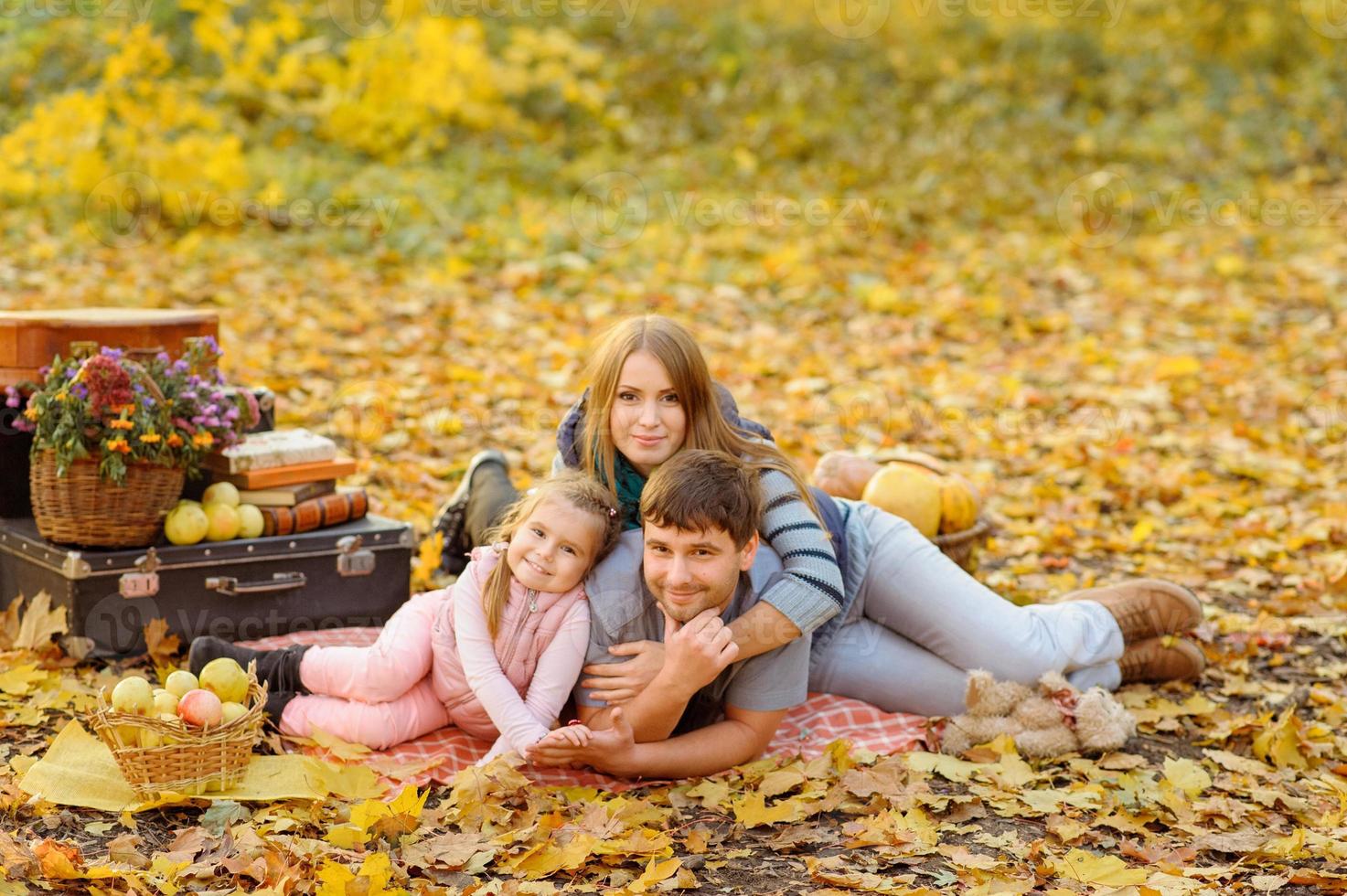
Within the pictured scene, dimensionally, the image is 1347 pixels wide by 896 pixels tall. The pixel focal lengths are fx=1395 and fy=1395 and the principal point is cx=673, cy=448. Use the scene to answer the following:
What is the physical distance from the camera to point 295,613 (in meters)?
4.33

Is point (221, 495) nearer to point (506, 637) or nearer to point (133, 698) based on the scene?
point (133, 698)

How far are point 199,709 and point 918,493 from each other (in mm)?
2461

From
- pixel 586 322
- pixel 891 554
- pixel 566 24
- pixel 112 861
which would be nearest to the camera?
pixel 112 861

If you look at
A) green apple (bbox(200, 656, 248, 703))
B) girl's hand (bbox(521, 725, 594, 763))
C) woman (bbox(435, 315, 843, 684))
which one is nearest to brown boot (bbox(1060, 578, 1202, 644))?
woman (bbox(435, 315, 843, 684))

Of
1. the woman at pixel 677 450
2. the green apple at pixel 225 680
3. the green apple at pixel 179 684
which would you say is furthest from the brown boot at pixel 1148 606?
the green apple at pixel 179 684

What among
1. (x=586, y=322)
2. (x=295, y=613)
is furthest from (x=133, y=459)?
(x=586, y=322)

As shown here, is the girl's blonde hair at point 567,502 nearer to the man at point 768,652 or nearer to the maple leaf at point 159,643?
the man at point 768,652

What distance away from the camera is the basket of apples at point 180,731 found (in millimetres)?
3129

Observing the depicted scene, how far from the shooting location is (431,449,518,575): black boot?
4.64m

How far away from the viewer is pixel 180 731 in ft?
10.3

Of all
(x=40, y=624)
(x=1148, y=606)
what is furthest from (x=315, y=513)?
(x=1148, y=606)

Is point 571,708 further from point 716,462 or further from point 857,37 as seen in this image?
point 857,37

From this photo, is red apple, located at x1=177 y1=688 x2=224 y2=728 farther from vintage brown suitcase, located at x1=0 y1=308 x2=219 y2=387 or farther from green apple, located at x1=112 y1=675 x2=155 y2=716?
vintage brown suitcase, located at x1=0 y1=308 x2=219 y2=387

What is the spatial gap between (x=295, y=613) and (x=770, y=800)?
1.72 m
